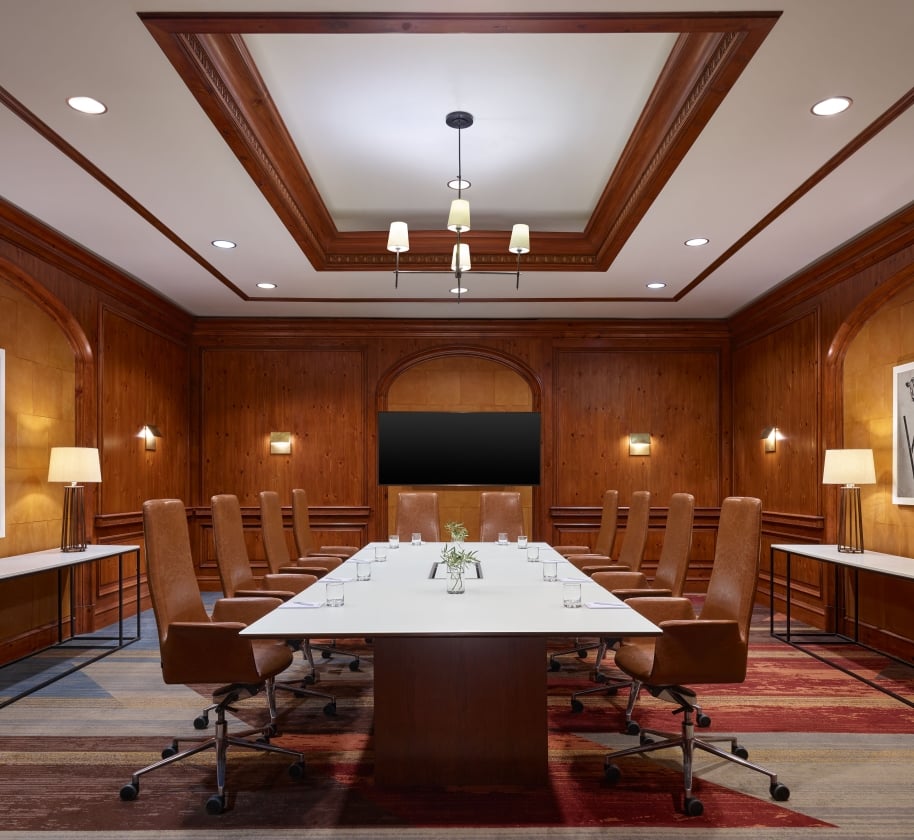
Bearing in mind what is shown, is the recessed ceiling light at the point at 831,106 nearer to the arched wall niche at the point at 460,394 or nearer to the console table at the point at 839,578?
the console table at the point at 839,578

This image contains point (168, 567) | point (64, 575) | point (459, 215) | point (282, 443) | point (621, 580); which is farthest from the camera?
point (282, 443)

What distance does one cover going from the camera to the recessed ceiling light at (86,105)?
3.18 meters

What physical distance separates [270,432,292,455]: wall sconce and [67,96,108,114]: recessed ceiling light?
4908 millimetres

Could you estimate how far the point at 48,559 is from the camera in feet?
15.2

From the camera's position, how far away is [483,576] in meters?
3.77

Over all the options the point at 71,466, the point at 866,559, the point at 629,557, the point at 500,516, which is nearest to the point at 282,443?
the point at 500,516

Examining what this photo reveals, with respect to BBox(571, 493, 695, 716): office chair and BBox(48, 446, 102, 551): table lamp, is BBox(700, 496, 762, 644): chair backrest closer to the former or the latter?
BBox(571, 493, 695, 716): office chair

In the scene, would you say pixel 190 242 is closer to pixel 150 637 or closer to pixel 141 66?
pixel 141 66

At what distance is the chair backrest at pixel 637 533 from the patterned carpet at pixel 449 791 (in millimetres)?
941

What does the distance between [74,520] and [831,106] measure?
529 cm

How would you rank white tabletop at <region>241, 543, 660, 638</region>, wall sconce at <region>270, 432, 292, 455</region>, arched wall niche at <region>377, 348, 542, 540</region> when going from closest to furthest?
white tabletop at <region>241, 543, 660, 638</region> → wall sconce at <region>270, 432, 292, 455</region> → arched wall niche at <region>377, 348, 542, 540</region>

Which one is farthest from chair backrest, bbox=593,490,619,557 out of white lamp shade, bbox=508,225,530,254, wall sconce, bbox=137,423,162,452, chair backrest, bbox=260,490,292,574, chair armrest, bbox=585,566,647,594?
wall sconce, bbox=137,423,162,452

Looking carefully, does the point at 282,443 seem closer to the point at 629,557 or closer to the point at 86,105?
the point at 629,557

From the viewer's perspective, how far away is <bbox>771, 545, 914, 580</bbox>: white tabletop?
4.17 m
